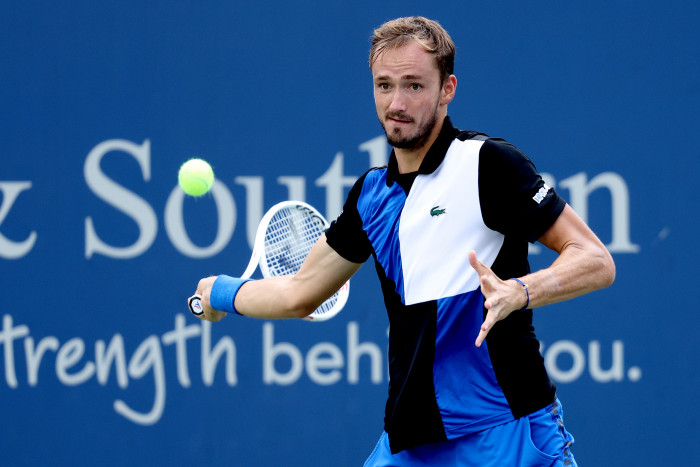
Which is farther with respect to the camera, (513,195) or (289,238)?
(289,238)

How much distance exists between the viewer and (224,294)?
3029mm

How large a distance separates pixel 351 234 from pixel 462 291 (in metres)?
0.50

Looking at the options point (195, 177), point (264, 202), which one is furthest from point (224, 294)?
point (264, 202)

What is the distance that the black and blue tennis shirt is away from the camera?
2.42 metres

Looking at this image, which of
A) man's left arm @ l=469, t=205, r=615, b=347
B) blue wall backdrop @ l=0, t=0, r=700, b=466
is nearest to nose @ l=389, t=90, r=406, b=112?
man's left arm @ l=469, t=205, r=615, b=347

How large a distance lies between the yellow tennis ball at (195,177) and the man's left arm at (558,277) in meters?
1.53

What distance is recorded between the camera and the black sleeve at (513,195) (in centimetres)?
237

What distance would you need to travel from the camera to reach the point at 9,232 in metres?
4.80

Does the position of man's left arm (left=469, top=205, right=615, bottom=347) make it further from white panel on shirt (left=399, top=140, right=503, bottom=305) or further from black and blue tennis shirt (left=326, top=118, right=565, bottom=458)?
white panel on shirt (left=399, top=140, right=503, bottom=305)

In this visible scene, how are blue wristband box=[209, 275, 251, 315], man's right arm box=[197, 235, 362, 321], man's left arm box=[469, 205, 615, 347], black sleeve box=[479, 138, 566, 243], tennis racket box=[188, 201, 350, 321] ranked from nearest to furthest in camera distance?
man's left arm box=[469, 205, 615, 347] → black sleeve box=[479, 138, 566, 243] → man's right arm box=[197, 235, 362, 321] → blue wristband box=[209, 275, 251, 315] → tennis racket box=[188, 201, 350, 321]

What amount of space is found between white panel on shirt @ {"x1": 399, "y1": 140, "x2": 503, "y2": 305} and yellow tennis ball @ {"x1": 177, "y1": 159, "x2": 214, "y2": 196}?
117cm

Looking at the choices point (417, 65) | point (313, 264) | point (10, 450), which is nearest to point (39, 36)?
point (10, 450)

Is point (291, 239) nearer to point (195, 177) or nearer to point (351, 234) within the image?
point (195, 177)

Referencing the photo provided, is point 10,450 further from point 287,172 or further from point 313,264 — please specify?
point 313,264
